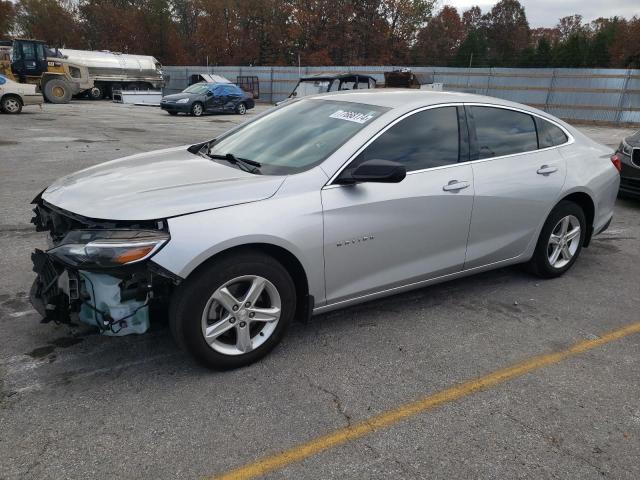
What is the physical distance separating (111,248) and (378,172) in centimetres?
155

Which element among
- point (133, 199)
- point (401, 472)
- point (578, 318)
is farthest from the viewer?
point (578, 318)

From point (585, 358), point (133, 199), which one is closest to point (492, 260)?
point (585, 358)

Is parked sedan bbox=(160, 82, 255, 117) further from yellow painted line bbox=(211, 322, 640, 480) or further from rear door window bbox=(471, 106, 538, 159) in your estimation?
yellow painted line bbox=(211, 322, 640, 480)

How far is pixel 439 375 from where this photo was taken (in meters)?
3.19

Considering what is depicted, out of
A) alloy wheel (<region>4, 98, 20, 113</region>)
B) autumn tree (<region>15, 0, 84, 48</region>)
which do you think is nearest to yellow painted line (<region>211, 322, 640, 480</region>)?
alloy wheel (<region>4, 98, 20, 113</region>)

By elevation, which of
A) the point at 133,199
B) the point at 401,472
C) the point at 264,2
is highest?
the point at 264,2

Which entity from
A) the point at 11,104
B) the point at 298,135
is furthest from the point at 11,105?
the point at 298,135

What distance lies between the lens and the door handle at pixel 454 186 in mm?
3744

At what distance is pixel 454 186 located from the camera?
378cm

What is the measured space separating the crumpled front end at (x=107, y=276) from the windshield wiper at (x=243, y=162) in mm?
851

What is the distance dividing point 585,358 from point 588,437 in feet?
2.91

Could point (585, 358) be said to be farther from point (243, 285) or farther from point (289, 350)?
point (243, 285)

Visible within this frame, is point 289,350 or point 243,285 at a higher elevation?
point 243,285

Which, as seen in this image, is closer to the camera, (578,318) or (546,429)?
(546,429)
